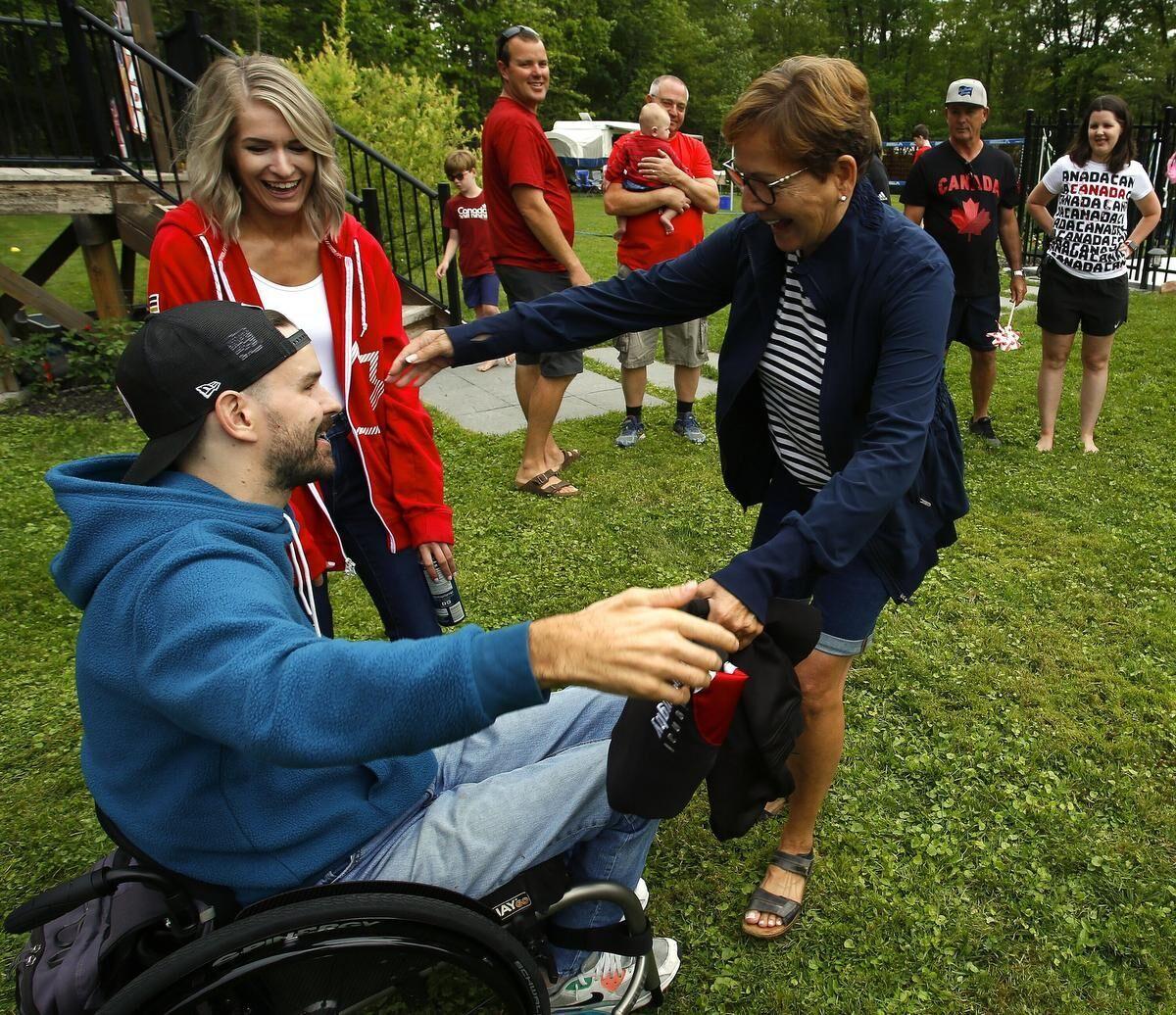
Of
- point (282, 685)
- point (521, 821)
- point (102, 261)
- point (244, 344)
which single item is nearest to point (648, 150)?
point (244, 344)

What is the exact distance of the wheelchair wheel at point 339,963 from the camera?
52.8 inches

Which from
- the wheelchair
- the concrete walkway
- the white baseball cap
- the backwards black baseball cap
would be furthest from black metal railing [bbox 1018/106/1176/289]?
the wheelchair

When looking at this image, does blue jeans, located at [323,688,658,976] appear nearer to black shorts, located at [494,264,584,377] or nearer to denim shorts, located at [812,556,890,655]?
denim shorts, located at [812,556,890,655]

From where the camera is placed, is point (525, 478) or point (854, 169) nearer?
point (854, 169)

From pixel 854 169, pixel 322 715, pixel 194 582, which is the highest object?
pixel 854 169

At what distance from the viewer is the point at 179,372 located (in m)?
1.61

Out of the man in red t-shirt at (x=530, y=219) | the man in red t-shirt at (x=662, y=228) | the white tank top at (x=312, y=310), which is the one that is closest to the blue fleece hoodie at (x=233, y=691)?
the white tank top at (x=312, y=310)

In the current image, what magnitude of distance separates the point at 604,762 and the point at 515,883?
0.95 feet

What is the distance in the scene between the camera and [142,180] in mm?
6801

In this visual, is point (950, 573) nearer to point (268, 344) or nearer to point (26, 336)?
point (268, 344)

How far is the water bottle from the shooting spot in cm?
269

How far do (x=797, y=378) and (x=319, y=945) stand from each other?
1629 millimetres

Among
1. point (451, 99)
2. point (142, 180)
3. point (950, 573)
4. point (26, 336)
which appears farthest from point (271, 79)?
point (451, 99)

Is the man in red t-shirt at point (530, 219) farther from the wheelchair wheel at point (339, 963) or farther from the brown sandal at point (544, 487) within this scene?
the wheelchair wheel at point (339, 963)
